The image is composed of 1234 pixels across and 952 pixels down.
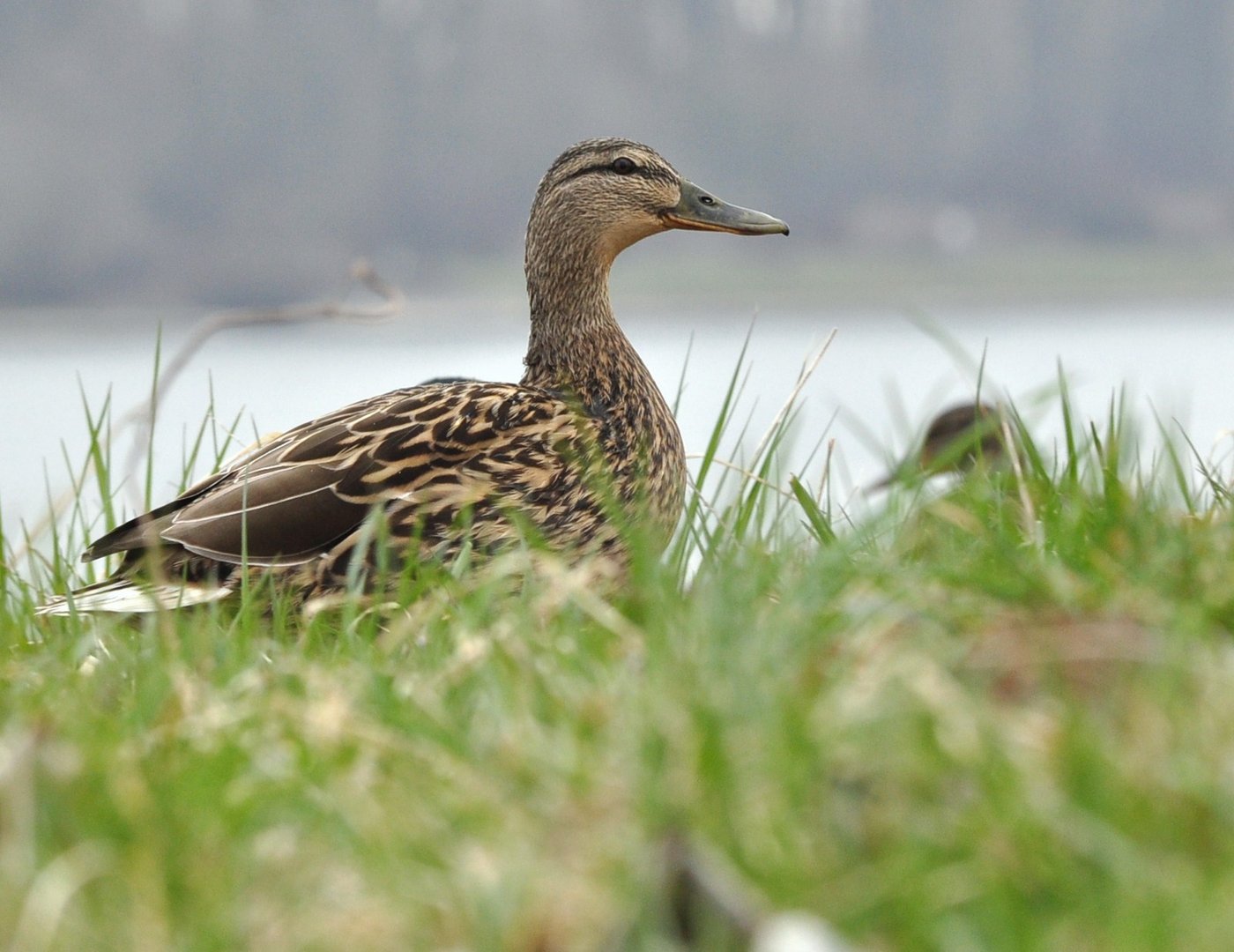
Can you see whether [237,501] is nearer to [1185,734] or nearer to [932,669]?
[932,669]

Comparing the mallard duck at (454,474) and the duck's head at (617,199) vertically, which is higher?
the duck's head at (617,199)

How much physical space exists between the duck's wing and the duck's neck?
1.48 ft

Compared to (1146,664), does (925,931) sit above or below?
below

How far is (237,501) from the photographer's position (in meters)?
4.33

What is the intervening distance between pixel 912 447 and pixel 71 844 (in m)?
2.80

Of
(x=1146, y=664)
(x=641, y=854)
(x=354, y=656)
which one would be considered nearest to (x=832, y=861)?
(x=641, y=854)

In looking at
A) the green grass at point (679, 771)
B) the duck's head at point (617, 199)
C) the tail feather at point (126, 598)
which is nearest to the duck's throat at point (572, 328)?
the duck's head at point (617, 199)

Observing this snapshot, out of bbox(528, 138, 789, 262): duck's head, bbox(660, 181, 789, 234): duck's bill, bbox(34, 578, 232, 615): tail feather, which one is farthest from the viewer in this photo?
bbox(528, 138, 789, 262): duck's head

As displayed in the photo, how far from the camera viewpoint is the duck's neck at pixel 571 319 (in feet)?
17.4

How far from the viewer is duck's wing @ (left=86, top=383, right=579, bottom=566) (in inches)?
168

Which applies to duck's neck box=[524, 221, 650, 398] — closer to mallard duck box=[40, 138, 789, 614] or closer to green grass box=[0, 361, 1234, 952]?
mallard duck box=[40, 138, 789, 614]

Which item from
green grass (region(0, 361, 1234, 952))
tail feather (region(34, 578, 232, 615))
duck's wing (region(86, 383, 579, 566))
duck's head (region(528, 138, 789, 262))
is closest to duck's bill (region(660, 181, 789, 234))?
duck's head (region(528, 138, 789, 262))

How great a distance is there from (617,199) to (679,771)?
3779 mm

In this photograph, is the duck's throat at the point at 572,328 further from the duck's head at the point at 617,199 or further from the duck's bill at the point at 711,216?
the duck's bill at the point at 711,216
